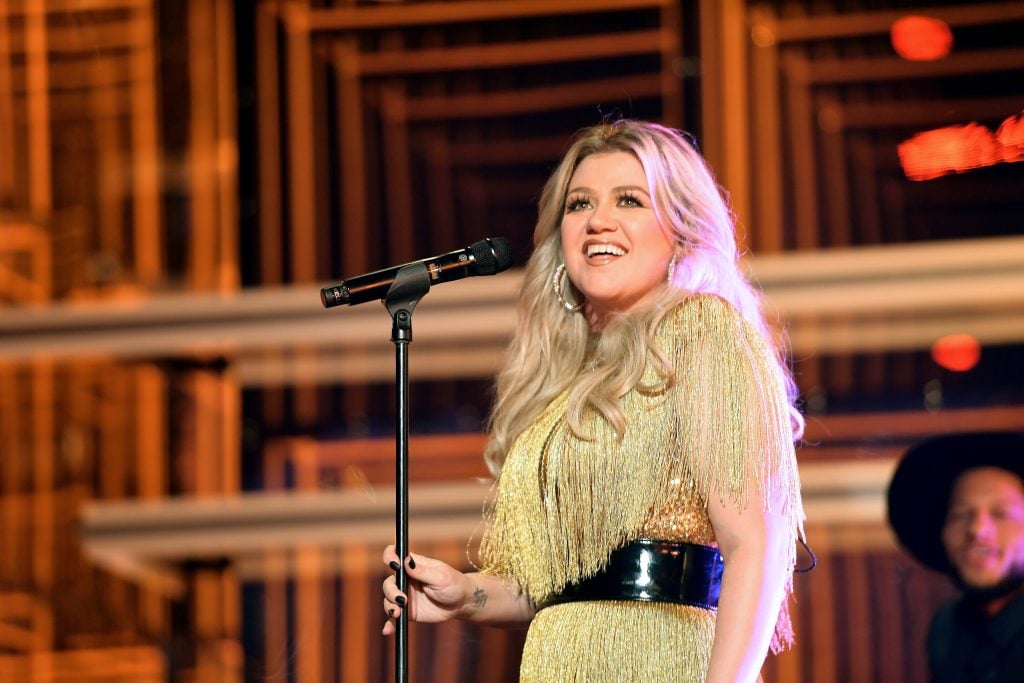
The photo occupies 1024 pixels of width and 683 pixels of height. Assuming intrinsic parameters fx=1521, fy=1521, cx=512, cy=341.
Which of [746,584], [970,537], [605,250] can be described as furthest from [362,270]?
[746,584]

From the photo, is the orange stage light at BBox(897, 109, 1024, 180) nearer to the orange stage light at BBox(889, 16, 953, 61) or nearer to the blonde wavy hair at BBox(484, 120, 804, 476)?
the orange stage light at BBox(889, 16, 953, 61)

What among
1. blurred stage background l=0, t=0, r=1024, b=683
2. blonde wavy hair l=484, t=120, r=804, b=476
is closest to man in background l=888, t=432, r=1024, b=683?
blurred stage background l=0, t=0, r=1024, b=683

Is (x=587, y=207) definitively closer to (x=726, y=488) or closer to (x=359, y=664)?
(x=726, y=488)

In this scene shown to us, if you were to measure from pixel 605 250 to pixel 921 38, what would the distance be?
1295 mm

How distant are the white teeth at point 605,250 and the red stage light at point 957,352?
1.12 meters

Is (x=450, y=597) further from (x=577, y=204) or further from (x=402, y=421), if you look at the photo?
(x=577, y=204)

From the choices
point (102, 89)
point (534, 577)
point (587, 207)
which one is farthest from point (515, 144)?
point (534, 577)

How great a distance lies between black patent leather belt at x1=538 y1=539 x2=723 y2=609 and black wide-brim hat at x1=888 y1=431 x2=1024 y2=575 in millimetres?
910

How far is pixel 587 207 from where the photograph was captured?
5.48 ft

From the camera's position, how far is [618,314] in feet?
5.35

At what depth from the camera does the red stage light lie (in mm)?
2529

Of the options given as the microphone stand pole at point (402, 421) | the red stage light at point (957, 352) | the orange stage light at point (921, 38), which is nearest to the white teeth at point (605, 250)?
the microphone stand pole at point (402, 421)

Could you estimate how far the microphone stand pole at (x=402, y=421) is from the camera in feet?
4.63

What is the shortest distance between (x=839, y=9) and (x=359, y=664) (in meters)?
1.44
